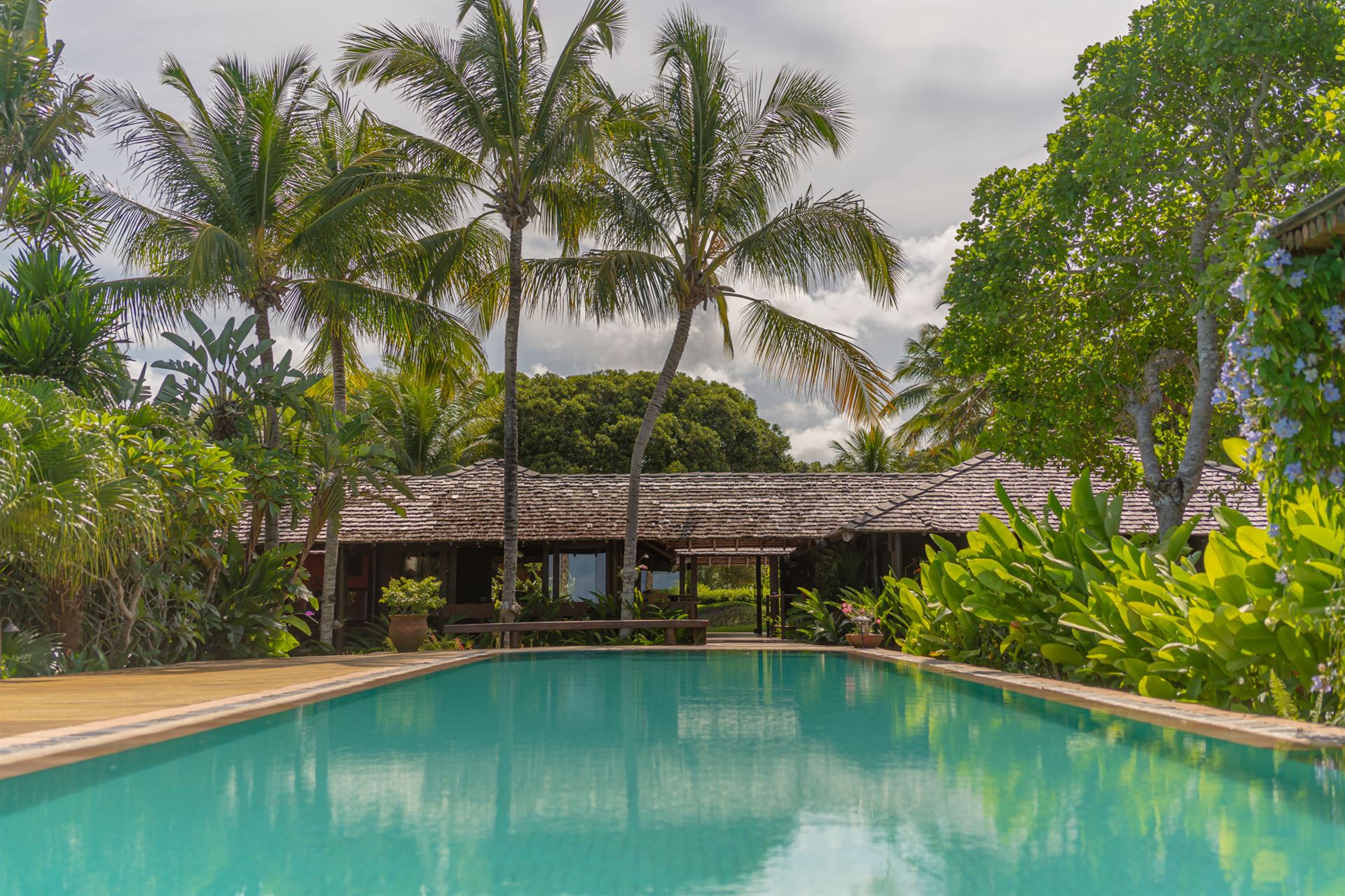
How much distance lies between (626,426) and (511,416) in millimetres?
14810

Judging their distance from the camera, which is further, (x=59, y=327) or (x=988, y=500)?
(x=988, y=500)

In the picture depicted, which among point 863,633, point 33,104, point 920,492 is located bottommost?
point 863,633

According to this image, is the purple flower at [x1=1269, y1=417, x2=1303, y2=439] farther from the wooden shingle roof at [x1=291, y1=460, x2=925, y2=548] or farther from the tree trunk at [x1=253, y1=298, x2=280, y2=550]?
the wooden shingle roof at [x1=291, y1=460, x2=925, y2=548]

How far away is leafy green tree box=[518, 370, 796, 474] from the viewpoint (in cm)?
2938

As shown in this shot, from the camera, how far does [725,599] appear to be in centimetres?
2773

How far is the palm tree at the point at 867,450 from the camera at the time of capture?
29375 mm

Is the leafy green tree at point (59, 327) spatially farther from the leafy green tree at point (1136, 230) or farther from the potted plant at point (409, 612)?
the leafy green tree at point (1136, 230)

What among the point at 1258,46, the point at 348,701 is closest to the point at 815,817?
the point at 348,701

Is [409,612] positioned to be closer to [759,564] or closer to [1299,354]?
[759,564]

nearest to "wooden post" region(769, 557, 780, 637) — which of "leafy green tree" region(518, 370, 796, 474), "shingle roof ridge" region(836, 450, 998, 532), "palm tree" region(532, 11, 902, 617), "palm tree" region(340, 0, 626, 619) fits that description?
"shingle roof ridge" region(836, 450, 998, 532)

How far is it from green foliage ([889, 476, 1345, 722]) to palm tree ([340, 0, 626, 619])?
23.8 feet

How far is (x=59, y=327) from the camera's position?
10.4m

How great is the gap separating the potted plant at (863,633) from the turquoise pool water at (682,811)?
24.8 ft

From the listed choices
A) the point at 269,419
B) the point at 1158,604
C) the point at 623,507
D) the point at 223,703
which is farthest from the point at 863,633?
the point at 223,703
